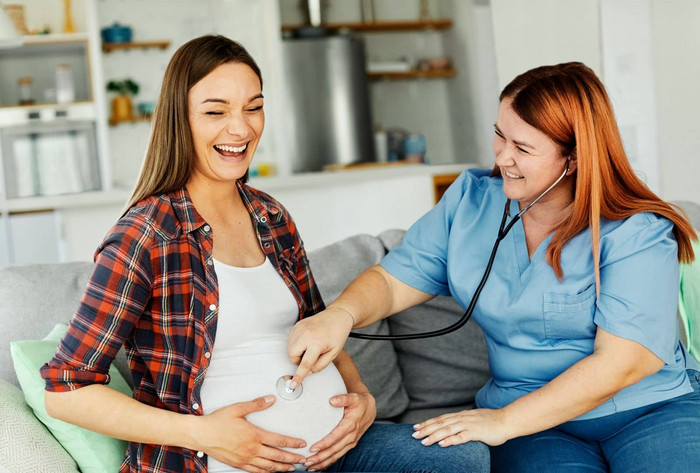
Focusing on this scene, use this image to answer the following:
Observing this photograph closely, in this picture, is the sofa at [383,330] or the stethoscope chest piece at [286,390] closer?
the stethoscope chest piece at [286,390]

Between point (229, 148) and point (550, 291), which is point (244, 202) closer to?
point (229, 148)

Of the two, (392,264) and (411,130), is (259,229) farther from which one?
(411,130)

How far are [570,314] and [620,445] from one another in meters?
0.26

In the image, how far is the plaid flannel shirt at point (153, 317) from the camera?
49.3 inches

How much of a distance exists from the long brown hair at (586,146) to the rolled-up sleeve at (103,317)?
29.2 inches

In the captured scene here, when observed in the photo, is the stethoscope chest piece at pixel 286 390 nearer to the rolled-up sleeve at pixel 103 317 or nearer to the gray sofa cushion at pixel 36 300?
the rolled-up sleeve at pixel 103 317

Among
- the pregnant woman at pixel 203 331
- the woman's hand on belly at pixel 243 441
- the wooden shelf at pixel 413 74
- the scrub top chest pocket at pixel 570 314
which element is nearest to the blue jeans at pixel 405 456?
the pregnant woman at pixel 203 331

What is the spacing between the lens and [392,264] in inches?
66.9

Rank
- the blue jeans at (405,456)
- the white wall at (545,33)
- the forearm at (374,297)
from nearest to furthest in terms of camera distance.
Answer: the blue jeans at (405,456)
the forearm at (374,297)
the white wall at (545,33)

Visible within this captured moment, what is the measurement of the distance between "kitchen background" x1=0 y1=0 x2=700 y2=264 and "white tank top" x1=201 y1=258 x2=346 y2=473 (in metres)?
2.51

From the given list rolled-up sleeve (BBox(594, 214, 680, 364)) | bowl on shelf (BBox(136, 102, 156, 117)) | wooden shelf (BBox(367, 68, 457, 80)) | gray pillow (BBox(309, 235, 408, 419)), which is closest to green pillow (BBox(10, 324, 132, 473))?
gray pillow (BBox(309, 235, 408, 419))

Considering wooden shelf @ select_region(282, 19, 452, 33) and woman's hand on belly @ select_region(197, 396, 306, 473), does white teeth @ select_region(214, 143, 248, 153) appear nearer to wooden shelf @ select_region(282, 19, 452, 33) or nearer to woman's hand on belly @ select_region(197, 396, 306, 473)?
woman's hand on belly @ select_region(197, 396, 306, 473)

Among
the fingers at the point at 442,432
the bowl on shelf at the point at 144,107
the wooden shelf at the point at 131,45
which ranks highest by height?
the wooden shelf at the point at 131,45

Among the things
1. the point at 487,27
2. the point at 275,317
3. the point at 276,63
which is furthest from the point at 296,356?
the point at 487,27
